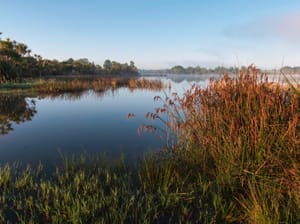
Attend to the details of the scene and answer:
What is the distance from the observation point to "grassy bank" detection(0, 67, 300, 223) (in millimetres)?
2303

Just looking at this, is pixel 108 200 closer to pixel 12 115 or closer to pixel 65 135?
pixel 65 135

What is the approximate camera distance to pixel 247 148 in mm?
2652

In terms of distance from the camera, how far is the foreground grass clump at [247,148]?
7.31 ft

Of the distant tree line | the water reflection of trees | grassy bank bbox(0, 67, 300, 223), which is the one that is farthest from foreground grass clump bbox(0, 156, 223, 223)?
the distant tree line

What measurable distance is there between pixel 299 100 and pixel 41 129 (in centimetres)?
858

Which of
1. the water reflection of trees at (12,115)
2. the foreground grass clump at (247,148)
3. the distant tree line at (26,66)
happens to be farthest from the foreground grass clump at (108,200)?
the distant tree line at (26,66)

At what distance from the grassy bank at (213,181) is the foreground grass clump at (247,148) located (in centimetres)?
1

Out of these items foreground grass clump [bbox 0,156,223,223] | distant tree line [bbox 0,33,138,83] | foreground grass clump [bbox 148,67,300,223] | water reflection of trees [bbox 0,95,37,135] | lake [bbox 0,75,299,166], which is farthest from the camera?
distant tree line [bbox 0,33,138,83]

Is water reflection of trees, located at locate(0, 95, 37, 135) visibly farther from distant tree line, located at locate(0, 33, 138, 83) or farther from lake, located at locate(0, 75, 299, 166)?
distant tree line, located at locate(0, 33, 138, 83)

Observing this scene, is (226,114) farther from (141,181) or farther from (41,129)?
(41,129)

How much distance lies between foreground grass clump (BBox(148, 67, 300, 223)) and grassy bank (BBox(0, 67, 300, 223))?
0.01 meters

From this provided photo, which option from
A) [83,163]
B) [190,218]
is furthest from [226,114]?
[83,163]

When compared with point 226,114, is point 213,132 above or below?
below

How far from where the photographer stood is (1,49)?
3111cm
